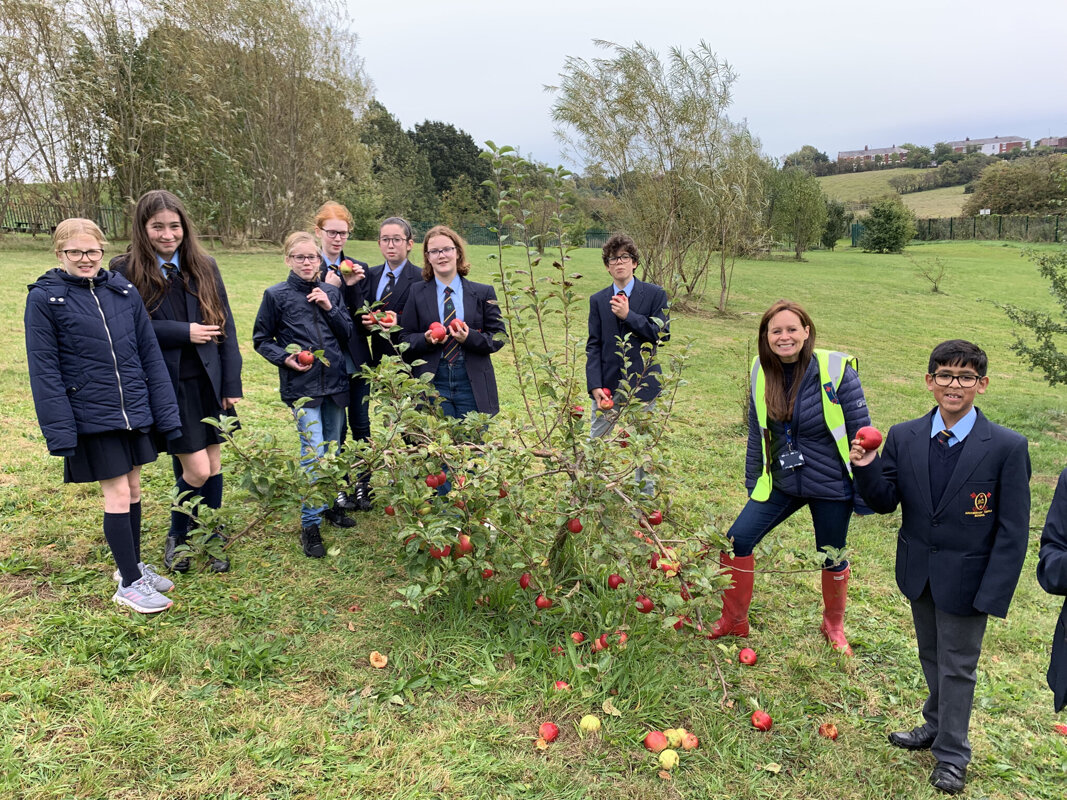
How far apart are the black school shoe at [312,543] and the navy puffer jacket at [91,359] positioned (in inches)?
42.7

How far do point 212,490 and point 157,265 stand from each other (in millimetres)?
1228

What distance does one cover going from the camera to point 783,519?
3.04 meters

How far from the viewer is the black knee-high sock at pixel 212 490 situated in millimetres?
3600

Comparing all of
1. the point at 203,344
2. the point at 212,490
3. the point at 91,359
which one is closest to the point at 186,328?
the point at 203,344

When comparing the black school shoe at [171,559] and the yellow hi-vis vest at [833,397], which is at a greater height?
the yellow hi-vis vest at [833,397]

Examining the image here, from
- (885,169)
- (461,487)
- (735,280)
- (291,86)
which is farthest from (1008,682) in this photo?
(885,169)

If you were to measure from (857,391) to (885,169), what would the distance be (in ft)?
360

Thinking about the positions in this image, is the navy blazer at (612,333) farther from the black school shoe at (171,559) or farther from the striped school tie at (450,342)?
the black school shoe at (171,559)

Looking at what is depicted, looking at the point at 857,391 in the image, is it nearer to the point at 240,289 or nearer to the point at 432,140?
the point at 240,289

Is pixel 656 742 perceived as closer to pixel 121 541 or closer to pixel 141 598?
pixel 141 598

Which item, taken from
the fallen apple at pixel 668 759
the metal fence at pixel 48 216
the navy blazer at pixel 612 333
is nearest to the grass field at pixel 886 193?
the metal fence at pixel 48 216

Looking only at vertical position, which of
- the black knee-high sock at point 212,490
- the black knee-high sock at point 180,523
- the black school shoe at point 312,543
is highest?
the black knee-high sock at point 212,490

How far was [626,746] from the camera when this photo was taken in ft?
8.38

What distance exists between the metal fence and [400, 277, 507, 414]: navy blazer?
64.8 feet
